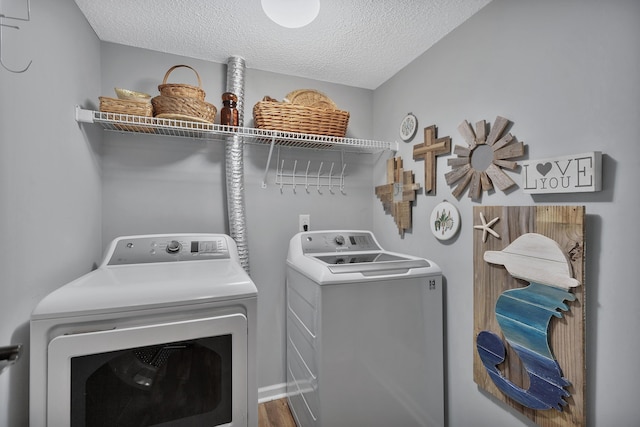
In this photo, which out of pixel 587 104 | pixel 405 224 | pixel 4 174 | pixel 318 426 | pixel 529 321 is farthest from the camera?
pixel 405 224

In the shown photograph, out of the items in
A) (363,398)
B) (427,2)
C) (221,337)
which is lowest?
(363,398)

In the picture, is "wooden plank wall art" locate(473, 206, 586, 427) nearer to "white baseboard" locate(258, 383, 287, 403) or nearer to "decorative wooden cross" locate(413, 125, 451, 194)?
"decorative wooden cross" locate(413, 125, 451, 194)

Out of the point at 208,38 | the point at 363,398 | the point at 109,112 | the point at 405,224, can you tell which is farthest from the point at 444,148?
the point at 109,112

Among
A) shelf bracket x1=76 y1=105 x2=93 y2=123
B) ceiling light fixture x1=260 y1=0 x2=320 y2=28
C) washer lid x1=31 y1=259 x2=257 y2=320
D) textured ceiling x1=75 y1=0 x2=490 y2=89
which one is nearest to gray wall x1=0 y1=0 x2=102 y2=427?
shelf bracket x1=76 y1=105 x2=93 y2=123

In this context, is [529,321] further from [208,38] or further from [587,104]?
[208,38]

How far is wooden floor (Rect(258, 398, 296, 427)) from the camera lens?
1840 mm

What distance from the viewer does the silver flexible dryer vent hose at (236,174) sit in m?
1.85

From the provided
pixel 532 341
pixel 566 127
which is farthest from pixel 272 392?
pixel 566 127

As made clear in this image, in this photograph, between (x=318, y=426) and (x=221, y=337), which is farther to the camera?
(x=318, y=426)

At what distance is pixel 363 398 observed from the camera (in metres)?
1.42

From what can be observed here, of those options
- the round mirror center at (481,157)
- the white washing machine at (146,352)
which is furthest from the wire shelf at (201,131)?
the white washing machine at (146,352)

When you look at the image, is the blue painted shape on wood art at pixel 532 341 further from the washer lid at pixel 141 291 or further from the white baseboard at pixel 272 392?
the white baseboard at pixel 272 392

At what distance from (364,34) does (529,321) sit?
171 cm

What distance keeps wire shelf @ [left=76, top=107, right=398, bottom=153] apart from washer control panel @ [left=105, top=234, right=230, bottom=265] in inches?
24.3
